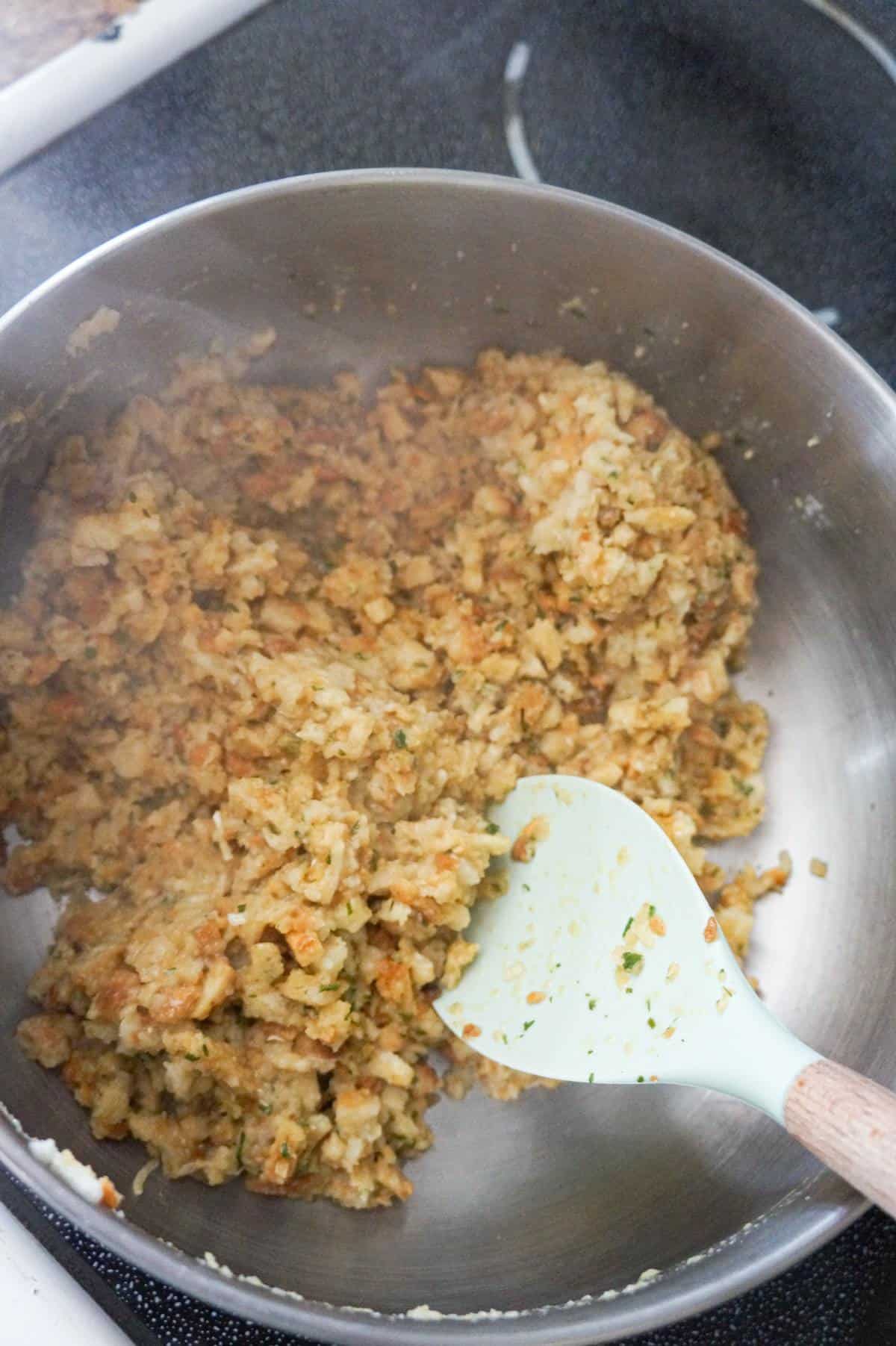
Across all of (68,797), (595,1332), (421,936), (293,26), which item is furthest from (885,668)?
(293,26)

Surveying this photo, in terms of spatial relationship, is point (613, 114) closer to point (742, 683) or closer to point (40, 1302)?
point (742, 683)

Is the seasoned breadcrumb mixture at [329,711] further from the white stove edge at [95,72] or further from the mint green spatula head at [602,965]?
the white stove edge at [95,72]

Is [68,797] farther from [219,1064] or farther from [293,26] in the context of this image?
[293,26]

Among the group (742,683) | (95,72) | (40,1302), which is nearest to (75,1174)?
(40,1302)

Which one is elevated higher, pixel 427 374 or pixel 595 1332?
pixel 427 374

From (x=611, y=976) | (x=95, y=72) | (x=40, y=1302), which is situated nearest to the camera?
(x=40, y=1302)

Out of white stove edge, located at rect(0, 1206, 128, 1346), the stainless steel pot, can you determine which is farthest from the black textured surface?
white stove edge, located at rect(0, 1206, 128, 1346)
